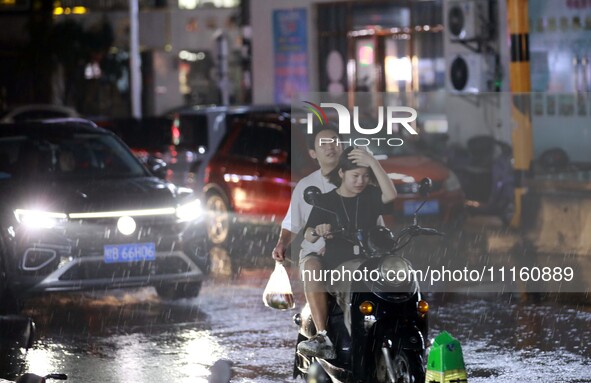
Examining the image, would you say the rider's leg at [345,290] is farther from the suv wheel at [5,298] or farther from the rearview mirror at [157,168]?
the rearview mirror at [157,168]

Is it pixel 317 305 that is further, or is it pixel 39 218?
pixel 39 218

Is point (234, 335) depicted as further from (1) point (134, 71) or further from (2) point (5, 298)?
(1) point (134, 71)

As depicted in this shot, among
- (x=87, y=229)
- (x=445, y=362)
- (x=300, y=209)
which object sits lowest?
(x=445, y=362)

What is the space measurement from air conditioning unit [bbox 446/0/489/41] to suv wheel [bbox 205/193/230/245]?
22.8 feet

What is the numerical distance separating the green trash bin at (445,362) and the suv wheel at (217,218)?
983 cm

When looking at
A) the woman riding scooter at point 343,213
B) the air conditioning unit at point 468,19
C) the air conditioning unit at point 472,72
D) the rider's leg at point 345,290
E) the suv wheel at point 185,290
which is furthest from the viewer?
the air conditioning unit at point 472,72

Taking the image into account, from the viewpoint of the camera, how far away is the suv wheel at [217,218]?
16.5m

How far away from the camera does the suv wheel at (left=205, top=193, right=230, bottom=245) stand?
16500mm

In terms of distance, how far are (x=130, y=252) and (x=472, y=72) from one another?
1274 cm

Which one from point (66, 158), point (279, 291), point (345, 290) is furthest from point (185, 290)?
point (345, 290)

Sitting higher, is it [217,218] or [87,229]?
[87,229]

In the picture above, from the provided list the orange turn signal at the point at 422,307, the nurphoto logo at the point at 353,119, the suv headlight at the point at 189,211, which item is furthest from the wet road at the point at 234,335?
the nurphoto logo at the point at 353,119

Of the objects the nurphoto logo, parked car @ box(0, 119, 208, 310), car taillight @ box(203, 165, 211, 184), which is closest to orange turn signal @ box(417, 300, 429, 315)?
the nurphoto logo

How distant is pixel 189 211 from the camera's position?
11.8 meters
